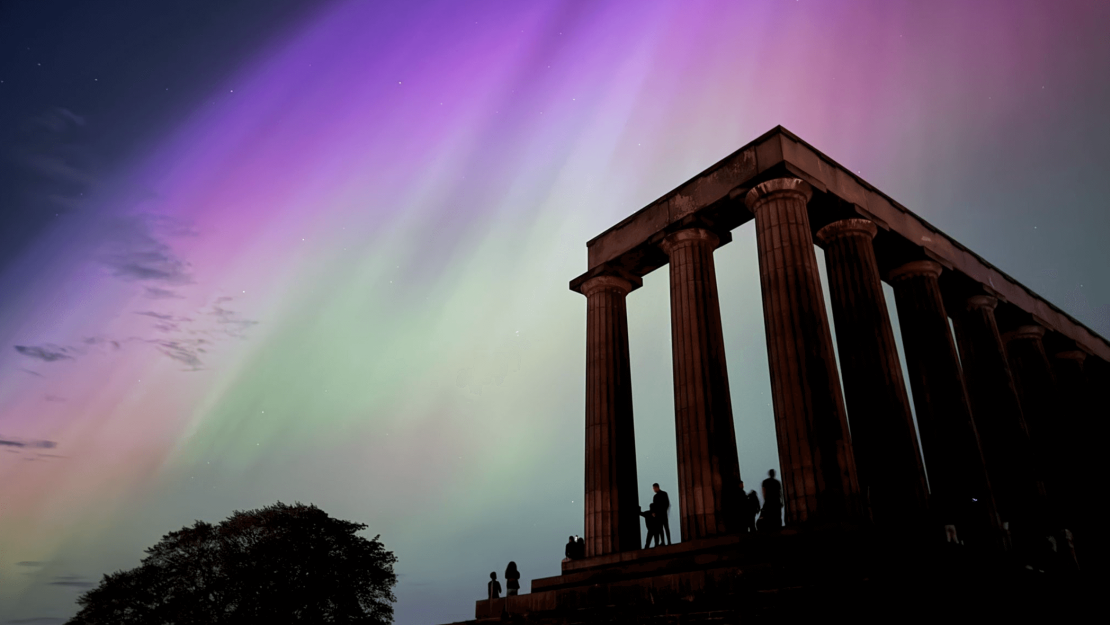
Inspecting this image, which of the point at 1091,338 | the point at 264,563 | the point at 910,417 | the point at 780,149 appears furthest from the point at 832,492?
the point at 264,563

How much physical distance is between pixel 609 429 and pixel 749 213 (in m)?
12.6

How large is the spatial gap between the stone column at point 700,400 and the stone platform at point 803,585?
9.35 feet

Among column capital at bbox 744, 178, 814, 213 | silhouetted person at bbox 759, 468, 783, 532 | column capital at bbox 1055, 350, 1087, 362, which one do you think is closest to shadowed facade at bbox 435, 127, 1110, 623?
column capital at bbox 744, 178, 814, 213

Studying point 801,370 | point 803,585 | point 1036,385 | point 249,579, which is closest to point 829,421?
point 801,370

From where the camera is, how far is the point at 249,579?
182ft

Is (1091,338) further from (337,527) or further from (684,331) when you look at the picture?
(337,527)

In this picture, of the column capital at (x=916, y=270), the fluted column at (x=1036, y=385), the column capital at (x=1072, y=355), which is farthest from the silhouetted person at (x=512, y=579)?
the column capital at (x=1072, y=355)

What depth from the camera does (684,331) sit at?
100ft

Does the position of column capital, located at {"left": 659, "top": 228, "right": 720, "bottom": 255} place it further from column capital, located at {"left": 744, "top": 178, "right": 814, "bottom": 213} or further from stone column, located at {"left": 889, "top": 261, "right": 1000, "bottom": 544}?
stone column, located at {"left": 889, "top": 261, "right": 1000, "bottom": 544}

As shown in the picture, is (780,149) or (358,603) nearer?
(780,149)

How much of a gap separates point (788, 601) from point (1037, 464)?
27.4 metres

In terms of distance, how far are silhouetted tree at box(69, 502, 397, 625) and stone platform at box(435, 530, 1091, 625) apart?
1453 inches

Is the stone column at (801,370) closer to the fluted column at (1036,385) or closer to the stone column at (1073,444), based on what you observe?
the stone column at (1073,444)

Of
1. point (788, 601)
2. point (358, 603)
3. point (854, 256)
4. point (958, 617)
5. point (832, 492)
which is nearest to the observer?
point (958, 617)
